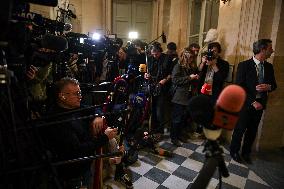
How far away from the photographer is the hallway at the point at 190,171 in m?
2.80

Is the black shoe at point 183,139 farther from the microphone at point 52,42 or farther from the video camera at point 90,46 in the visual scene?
the microphone at point 52,42

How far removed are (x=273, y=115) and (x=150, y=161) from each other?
6.52ft

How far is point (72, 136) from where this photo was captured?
1682mm

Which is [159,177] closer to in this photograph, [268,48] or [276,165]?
[276,165]

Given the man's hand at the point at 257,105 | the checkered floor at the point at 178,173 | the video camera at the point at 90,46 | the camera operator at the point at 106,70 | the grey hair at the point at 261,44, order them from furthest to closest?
the camera operator at the point at 106,70 < the video camera at the point at 90,46 < the man's hand at the point at 257,105 < the grey hair at the point at 261,44 < the checkered floor at the point at 178,173

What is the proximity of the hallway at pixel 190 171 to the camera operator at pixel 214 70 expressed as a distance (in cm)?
95

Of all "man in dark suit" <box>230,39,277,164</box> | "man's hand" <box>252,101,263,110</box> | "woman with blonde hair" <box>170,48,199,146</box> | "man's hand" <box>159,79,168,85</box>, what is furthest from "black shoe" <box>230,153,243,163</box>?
"man's hand" <box>159,79,168,85</box>

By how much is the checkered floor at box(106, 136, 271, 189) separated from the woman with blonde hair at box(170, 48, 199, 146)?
1.38 feet

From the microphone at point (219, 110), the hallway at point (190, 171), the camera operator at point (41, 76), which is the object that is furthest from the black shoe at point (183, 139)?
the microphone at point (219, 110)

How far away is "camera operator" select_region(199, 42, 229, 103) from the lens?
376cm

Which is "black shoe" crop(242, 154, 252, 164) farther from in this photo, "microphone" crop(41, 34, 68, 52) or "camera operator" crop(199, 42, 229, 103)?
"microphone" crop(41, 34, 68, 52)

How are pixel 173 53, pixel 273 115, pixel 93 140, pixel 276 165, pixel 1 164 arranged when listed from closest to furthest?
pixel 1 164
pixel 93 140
pixel 276 165
pixel 273 115
pixel 173 53

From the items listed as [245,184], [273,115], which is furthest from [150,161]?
[273,115]

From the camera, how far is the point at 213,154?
774mm
